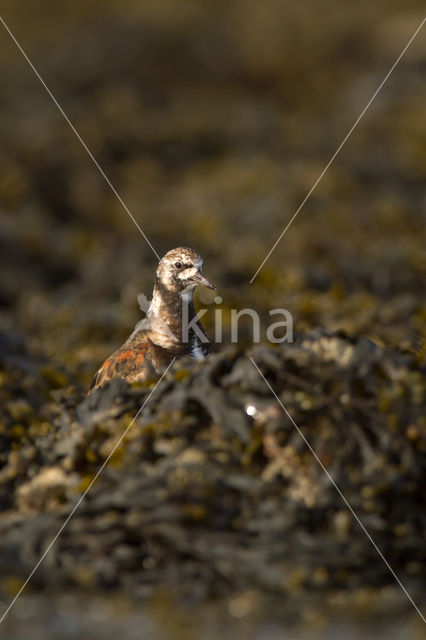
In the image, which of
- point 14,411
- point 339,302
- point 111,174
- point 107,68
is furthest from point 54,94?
point 14,411

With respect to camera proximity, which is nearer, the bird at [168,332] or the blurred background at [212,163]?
the bird at [168,332]

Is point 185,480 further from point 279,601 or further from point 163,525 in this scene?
point 279,601
